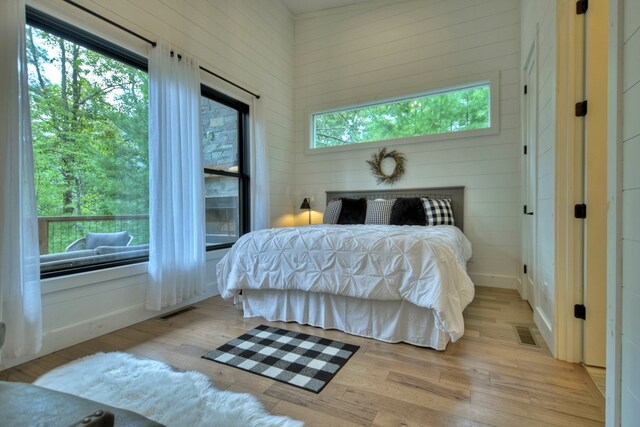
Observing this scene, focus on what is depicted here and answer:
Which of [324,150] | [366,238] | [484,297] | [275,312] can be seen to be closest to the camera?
[366,238]

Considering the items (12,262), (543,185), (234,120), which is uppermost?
(234,120)

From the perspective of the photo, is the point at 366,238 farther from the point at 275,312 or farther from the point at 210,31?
the point at 210,31

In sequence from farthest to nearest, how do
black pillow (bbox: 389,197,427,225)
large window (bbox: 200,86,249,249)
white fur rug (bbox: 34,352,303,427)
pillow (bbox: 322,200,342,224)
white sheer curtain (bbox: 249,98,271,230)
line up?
pillow (bbox: 322,200,342,224) → white sheer curtain (bbox: 249,98,271,230) → black pillow (bbox: 389,197,427,225) → large window (bbox: 200,86,249,249) → white fur rug (bbox: 34,352,303,427)

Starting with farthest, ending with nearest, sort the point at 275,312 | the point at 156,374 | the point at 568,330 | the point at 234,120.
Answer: the point at 234,120, the point at 275,312, the point at 568,330, the point at 156,374

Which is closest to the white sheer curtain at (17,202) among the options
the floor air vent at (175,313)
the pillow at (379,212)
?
the floor air vent at (175,313)

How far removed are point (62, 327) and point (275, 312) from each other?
1425 millimetres

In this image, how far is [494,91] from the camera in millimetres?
3406

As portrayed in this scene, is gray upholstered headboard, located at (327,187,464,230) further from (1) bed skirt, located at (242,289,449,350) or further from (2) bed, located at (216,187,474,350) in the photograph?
(1) bed skirt, located at (242,289,449,350)

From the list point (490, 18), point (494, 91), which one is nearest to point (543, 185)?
point (494, 91)

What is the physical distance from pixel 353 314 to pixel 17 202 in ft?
7.03

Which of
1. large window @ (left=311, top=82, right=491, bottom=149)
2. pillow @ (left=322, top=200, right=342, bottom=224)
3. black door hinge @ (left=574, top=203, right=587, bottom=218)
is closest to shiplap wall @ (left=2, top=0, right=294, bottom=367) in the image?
large window @ (left=311, top=82, right=491, bottom=149)

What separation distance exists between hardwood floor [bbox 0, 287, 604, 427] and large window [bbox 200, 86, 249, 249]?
1.32m

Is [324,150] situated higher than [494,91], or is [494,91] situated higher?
[494,91]

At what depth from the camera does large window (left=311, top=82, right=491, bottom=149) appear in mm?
3557
